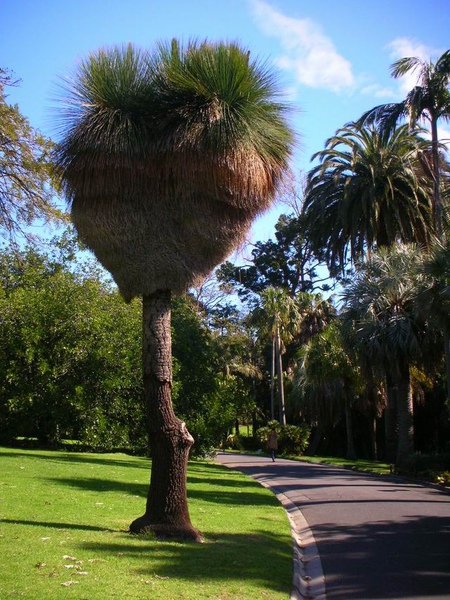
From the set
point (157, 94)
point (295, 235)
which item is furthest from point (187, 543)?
point (295, 235)

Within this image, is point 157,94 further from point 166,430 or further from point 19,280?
point 19,280

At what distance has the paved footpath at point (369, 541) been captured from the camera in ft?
25.5

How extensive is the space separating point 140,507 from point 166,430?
12.7 ft

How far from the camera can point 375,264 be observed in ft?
94.4

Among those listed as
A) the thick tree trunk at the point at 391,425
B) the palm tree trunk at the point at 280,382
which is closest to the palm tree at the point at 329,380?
the palm tree trunk at the point at 280,382

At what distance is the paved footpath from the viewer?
7.78m

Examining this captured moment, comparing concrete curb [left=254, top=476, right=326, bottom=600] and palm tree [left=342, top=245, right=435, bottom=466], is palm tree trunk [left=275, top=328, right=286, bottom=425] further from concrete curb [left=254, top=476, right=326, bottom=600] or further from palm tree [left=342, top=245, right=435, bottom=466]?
concrete curb [left=254, top=476, right=326, bottom=600]

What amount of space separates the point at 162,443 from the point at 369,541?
407 centimetres

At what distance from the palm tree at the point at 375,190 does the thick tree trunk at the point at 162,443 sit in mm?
23393

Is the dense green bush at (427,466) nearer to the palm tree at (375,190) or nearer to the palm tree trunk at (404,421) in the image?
the palm tree trunk at (404,421)

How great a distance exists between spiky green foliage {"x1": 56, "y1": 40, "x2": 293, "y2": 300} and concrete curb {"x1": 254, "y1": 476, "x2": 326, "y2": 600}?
14.7ft

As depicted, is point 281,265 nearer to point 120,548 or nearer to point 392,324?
point 392,324

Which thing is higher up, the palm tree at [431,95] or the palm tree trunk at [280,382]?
the palm tree at [431,95]

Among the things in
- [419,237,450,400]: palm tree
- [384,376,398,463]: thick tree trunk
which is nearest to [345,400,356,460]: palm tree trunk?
[384,376,398,463]: thick tree trunk
